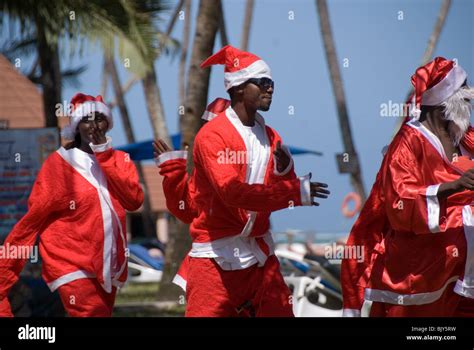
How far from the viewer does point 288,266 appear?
14109 mm

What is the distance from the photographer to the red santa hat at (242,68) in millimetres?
6723

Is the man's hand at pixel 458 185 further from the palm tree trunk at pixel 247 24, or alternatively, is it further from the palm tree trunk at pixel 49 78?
the palm tree trunk at pixel 247 24

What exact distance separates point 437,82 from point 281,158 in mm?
959

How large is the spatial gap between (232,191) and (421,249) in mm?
1001

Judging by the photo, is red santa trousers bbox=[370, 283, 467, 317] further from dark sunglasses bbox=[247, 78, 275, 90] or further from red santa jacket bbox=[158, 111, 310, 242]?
dark sunglasses bbox=[247, 78, 275, 90]

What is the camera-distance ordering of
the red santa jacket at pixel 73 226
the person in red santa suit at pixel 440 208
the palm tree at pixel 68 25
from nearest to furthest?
the person in red santa suit at pixel 440 208, the red santa jacket at pixel 73 226, the palm tree at pixel 68 25

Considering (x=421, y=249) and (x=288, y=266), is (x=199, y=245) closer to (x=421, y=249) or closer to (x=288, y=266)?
(x=421, y=249)

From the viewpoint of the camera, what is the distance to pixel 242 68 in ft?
22.2

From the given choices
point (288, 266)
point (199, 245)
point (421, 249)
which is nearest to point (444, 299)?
point (421, 249)

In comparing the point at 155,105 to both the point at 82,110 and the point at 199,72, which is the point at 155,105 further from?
the point at 82,110

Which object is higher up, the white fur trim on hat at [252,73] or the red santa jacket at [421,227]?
the white fur trim on hat at [252,73]

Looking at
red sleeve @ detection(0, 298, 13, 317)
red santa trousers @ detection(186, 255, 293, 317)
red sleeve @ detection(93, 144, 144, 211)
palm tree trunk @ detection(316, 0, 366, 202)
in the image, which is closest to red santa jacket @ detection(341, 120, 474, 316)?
red santa trousers @ detection(186, 255, 293, 317)

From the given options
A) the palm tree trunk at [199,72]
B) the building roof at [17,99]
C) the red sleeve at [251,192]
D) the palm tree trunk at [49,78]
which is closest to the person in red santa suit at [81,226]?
the red sleeve at [251,192]

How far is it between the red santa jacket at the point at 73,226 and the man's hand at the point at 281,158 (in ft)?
4.96
